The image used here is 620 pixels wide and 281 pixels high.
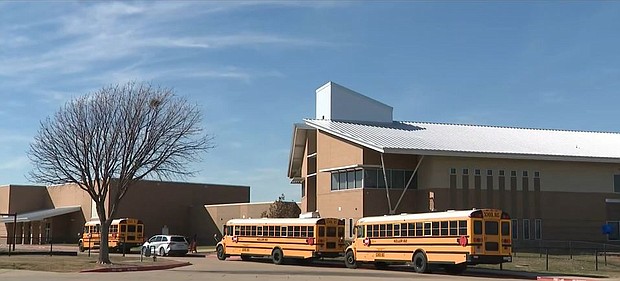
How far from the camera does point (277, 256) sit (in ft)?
136

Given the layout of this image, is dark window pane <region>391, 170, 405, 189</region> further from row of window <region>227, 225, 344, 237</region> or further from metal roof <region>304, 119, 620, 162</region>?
row of window <region>227, 225, 344, 237</region>

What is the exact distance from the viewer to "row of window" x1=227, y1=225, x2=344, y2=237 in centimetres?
3962

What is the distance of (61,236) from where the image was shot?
268 ft

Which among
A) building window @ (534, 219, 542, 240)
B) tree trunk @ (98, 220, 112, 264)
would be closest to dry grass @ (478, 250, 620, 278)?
building window @ (534, 219, 542, 240)

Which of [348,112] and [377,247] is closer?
[377,247]

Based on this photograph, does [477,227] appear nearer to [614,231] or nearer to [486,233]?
[486,233]

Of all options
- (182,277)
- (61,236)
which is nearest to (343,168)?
(182,277)

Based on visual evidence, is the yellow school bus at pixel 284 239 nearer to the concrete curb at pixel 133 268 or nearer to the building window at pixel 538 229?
the concrete curb at pixel 133 268

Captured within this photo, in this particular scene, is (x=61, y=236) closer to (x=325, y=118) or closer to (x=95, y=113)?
(x=325, y=118)

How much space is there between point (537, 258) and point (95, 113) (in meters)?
23.7

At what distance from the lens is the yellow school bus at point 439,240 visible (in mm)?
31594

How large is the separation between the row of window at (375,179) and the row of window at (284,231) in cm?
955

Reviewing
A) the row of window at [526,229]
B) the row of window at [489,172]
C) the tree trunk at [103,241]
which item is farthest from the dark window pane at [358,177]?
the tree trunk at [103,241]

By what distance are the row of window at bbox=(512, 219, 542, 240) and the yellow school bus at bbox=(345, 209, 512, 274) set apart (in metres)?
17.9
